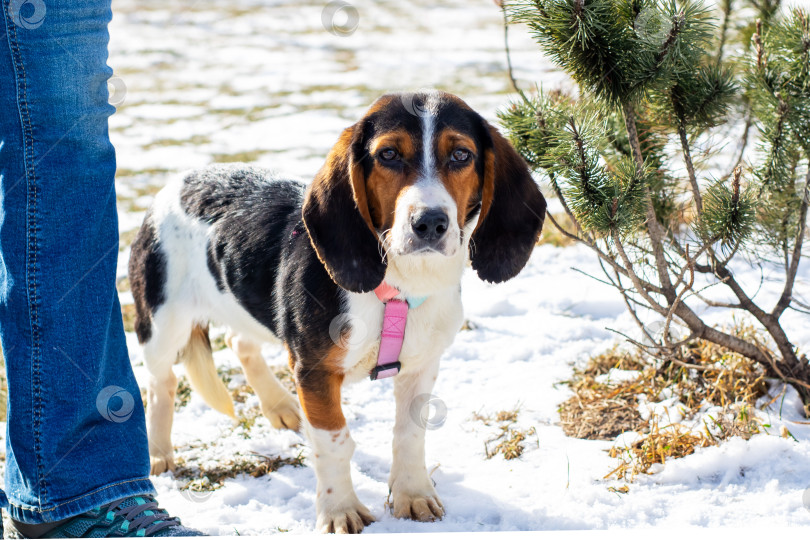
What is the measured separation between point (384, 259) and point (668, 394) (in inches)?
61.5

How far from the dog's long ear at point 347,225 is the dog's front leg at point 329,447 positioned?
40 cm

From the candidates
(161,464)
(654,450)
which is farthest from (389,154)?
(161,464)

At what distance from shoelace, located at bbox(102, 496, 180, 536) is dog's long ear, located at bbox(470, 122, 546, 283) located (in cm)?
133

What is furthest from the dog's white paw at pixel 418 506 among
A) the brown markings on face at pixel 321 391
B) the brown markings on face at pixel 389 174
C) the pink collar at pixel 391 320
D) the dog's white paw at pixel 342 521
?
the brown markings on face at pixel 389 174

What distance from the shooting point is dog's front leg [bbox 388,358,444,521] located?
276 centimetres

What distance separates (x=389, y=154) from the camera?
2.47 m

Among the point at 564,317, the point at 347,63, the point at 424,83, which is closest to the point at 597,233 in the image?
the point at 564,317

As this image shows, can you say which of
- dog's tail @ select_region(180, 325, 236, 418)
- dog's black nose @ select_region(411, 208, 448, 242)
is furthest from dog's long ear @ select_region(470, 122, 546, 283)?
dog's tail @ select_region(180, 325, 236, 418)

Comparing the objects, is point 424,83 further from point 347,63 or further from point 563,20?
point 563,20

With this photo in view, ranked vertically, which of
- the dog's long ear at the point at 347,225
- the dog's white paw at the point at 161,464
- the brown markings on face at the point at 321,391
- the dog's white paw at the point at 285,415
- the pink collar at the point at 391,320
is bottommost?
the dog's white paw at the point at 161,464

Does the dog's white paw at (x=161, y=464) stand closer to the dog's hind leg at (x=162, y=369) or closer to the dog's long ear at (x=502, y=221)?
the dog's hind leg at (x=162, y=369)

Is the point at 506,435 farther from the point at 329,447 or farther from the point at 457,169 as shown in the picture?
the point at 457,169

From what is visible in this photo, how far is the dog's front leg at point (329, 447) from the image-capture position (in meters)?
2.67

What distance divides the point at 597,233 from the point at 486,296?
1.95m
